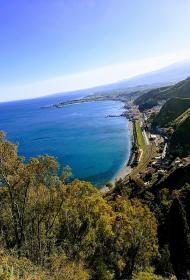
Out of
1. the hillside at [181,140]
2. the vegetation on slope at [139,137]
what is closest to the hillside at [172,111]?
the vegetation on slope at [139,137]

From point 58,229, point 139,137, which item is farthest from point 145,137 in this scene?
point 58,229

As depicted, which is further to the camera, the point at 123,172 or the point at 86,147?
the point at 86,147

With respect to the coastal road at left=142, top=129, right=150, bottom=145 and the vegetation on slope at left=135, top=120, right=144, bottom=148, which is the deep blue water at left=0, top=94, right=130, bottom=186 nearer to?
the vegetation on slope at left=135, top=120, right=144, bottom=148

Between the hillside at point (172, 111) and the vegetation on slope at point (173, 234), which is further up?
the hillside at point (172, 111)

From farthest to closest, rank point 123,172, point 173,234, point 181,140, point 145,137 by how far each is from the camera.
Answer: point 145,137 < point 181,140 < point 123,172 < point 173,234

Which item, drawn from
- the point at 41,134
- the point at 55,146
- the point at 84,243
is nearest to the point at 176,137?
the point at 55,146

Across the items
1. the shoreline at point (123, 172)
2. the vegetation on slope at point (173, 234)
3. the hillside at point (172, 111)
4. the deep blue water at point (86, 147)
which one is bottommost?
the shoreline at point (123, 172)

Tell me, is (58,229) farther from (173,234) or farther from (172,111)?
(172,111)

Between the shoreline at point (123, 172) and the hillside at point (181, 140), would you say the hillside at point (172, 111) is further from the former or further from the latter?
the shoreline at point (123, 172)

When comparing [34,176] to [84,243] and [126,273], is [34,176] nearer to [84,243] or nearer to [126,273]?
[84,243]
